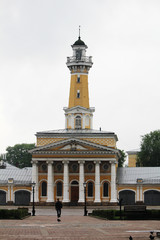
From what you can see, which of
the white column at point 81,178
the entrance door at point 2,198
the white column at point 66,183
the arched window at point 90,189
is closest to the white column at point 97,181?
the arched window at point 90,189

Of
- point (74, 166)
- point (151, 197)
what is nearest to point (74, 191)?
point (74, 166)

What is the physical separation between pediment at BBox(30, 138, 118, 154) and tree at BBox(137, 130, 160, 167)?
25023 mm

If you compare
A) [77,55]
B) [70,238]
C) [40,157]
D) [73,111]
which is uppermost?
[77,55]

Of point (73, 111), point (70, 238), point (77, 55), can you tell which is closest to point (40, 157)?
point (73, 111)

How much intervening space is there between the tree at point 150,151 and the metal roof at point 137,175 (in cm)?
1692

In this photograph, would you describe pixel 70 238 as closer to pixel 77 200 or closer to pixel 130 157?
pixel 77 200

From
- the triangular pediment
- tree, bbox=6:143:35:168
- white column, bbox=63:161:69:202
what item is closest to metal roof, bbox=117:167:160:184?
the triangular pediment

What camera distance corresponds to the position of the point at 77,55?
282 feet

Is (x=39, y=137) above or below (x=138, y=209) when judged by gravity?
above

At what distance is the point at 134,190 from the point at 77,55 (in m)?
21.6

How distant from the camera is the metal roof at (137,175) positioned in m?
79.1

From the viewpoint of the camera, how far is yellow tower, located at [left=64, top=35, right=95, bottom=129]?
277ft

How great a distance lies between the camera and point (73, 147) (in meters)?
77.0

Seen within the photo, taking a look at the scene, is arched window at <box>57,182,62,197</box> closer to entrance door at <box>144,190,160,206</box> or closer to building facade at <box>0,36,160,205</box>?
building facade at <box>0,36,160,205</box>
